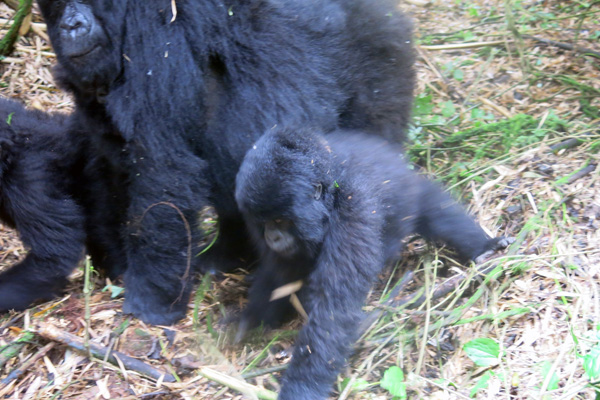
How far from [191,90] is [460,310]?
1.60 metres

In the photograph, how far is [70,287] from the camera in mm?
3494

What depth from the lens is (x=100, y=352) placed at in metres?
2.87

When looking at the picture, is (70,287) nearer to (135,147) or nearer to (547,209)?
(135,147)

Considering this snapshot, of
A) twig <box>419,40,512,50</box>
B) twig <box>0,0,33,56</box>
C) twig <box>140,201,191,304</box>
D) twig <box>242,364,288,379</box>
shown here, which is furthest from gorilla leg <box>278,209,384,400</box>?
twig <box>0,0,33,56</box>

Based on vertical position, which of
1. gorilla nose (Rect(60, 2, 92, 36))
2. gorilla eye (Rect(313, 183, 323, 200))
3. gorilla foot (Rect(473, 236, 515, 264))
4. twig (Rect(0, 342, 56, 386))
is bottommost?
gorilla foot (Rect(473, 236, 515, 264))

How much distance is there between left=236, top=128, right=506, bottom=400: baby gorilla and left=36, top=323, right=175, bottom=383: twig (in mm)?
423

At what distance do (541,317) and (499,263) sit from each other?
329 millimetres

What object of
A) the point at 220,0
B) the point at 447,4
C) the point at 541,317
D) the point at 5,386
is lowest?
the point at 541,317

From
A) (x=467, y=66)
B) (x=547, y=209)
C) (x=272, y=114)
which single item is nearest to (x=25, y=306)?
(x=272, y=114)

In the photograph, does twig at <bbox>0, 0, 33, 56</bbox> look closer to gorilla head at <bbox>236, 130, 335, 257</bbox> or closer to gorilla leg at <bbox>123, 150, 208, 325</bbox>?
gorilla leg at <bbox>123, 150, 208, 325</bbox>

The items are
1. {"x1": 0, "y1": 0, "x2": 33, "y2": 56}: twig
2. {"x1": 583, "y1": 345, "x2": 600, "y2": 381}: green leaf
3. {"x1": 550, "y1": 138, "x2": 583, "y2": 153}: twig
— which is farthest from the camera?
{"x1": 0, "y1": 0, "x2": 33, "y2": 56}: twig

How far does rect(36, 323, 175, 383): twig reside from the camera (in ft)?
9.08

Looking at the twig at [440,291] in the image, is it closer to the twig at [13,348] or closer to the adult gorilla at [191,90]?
the adult gorilla at [191,90]

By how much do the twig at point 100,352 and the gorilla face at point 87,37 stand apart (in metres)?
1.15
